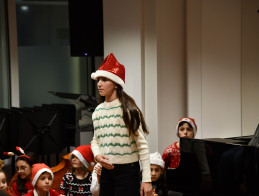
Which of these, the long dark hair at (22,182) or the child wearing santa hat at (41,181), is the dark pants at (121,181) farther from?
the long dark hair at (22,182)

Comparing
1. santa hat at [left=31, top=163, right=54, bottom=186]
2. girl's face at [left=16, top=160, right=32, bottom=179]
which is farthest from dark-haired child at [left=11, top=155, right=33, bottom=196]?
santa hat at [left=31, top=163, right=54, bottom=186]

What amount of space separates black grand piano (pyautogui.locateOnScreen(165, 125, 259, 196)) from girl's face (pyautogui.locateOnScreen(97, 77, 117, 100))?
1.05 metres

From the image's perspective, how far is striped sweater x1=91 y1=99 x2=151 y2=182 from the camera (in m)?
2.36

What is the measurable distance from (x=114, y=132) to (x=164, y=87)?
2.55 m

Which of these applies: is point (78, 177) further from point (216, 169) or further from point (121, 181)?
point (121, 181)

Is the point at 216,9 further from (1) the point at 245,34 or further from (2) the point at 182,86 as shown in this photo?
(2) the point at 182,86

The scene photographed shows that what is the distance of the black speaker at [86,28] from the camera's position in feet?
16.1

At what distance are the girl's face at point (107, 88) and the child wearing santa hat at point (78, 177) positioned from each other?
4.36 ft

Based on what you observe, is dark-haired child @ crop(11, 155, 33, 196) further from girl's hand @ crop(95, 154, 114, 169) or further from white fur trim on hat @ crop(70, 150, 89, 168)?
girl's hand @ crop(95, 154, 114, 169)

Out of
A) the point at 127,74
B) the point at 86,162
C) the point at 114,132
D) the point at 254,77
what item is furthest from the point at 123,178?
Result: the point at 254,77

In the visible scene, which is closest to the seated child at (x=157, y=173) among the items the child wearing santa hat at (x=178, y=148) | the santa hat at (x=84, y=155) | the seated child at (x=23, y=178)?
the child wearing santa hat at (x=178, y=148)

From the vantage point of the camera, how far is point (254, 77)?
487 cm

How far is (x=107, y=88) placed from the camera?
7.96 feet

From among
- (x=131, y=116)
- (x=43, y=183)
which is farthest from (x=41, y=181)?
(x=131, y=116)
